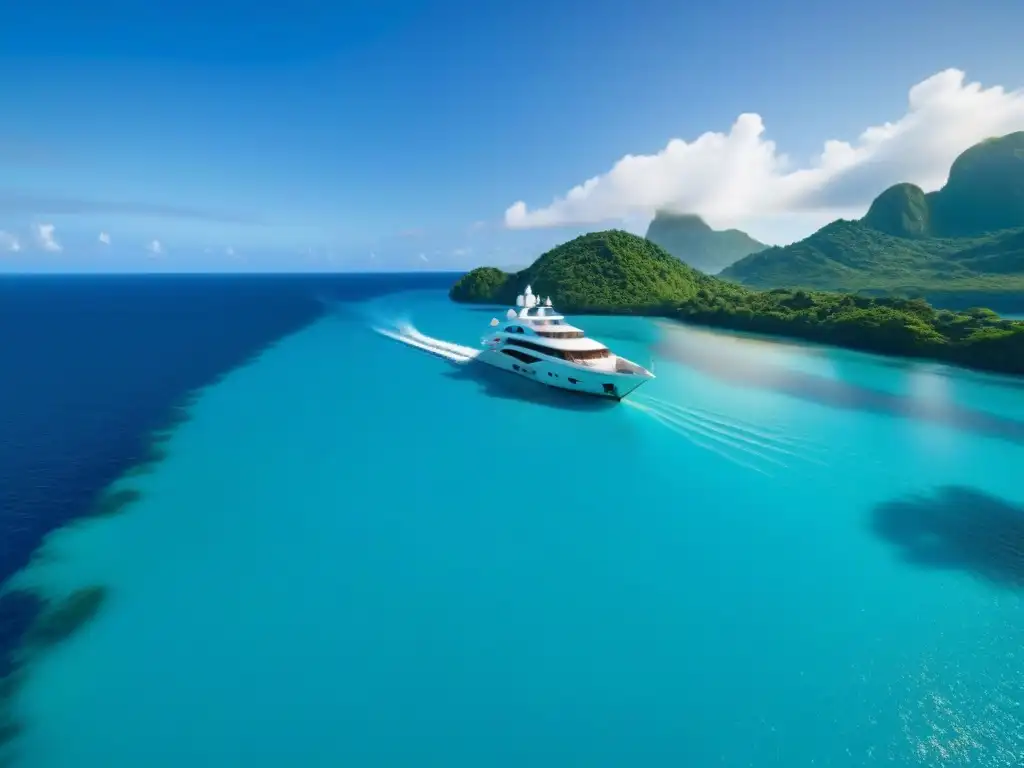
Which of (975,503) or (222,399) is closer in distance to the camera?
(975,503)

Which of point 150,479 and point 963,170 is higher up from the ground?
point 963,170

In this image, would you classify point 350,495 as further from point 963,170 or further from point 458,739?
point 963,170

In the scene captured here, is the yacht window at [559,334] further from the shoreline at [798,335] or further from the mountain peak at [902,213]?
the mountain peak at [902,213]

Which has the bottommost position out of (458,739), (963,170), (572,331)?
(458,739)

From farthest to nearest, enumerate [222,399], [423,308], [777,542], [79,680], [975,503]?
[423,308]
[222,399]
[975,503]
[777,542]
[79,680]

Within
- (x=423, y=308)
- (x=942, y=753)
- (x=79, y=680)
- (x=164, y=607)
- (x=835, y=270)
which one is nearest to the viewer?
(x=942, y=753)

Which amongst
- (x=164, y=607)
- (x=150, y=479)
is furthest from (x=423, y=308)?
(x=164, y=607)

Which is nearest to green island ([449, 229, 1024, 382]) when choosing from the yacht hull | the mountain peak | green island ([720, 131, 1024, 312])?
the yacht hull
